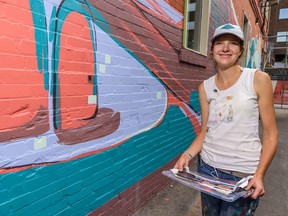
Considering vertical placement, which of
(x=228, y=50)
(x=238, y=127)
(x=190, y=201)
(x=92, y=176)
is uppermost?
(x=228, y=50)

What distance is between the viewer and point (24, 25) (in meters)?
1.66

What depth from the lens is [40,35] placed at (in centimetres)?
177

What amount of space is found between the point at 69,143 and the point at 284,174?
4.07 m

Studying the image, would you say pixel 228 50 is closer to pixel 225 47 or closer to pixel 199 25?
pixel 225 47

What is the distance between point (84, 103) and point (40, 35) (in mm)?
633

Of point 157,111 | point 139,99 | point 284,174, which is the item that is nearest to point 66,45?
point 139,99

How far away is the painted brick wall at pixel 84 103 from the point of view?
1657 millimetres

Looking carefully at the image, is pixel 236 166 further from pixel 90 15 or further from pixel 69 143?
pixel 90 15

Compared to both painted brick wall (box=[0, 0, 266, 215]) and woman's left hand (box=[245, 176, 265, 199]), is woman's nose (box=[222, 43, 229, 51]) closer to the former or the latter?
woman's left hand (box=[245, 176, 265, 199])

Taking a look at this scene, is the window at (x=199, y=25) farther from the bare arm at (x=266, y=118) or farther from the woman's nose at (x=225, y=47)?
the bare arm at (x=266, y=118)

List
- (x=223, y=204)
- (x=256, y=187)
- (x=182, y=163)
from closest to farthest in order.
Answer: (x=256, y=187) < (x=223, y=204) < (x=182, y=163)

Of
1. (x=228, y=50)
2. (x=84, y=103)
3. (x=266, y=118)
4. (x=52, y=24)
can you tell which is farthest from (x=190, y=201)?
(x=52, y=24)

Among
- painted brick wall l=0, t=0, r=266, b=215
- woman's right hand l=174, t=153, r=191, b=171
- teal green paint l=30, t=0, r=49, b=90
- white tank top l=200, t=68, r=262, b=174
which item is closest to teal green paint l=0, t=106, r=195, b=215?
painted brick wall l=0, t=0, r=266, b=215

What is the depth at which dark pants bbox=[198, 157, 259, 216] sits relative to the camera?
1643 mm
